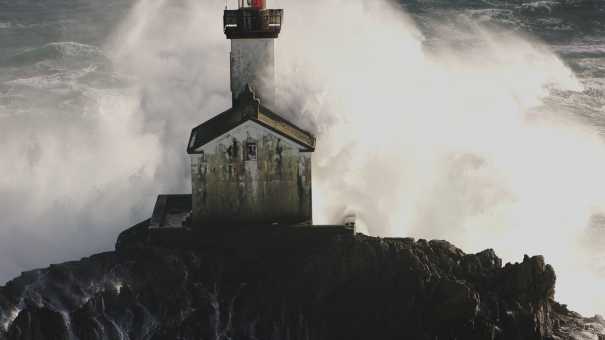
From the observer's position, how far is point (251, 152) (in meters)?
26.5

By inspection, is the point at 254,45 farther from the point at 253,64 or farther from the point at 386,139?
the point at 386,139

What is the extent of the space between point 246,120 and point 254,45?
6.82ft

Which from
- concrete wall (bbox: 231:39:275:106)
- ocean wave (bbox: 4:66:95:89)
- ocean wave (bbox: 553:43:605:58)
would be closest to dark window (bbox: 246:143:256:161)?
concrete wall (bbox: 231:39:275:106)

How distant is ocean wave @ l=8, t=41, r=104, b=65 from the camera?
5256 cm

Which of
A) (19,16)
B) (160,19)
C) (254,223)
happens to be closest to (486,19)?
(160,19)

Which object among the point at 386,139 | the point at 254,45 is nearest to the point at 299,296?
the point at 254,45

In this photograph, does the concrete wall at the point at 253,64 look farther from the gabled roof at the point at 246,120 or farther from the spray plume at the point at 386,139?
the spray plume at the point at 386,139

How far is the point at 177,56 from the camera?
44406mm

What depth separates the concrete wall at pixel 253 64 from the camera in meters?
27.4

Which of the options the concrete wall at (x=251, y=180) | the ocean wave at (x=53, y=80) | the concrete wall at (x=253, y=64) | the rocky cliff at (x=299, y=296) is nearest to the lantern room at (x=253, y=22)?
the concrete wall at (x=253, y=64)

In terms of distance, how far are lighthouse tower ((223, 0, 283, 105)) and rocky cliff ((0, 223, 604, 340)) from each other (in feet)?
12.0

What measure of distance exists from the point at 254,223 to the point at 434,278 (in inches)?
162

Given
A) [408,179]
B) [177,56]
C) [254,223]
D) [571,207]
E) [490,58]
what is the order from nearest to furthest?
1. [254,223]
2. [408,179]
3. [571,207]
4. [177,56]
5. [490,58]

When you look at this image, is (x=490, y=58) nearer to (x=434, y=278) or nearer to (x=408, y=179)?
(x=408, y=179)
